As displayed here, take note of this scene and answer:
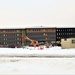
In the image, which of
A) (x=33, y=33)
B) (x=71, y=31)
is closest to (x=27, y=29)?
(x=33, y=33)

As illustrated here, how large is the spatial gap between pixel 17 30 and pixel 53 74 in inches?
5489

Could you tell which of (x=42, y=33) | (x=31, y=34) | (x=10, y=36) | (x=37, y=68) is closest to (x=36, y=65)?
(x=37, y=68)

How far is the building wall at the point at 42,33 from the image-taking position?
479 feet

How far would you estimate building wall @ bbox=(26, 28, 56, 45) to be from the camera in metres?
146

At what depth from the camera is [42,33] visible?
147500 mm

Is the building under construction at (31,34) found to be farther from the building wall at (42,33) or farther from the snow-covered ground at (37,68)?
the snow-covered ground at (37,68)

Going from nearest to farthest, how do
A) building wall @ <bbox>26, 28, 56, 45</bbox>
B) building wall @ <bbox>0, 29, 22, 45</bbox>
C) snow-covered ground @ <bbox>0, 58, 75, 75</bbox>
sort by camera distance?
snow-covered ground @ <bbox>0, 58, 75, 75</bbox>
building wall @ <bbox>26, 28, 56, 45</bbox>
building wall @ <bbox>0, 29, 22, 45</bbox>

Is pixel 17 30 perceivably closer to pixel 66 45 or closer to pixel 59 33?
pixel 59 33

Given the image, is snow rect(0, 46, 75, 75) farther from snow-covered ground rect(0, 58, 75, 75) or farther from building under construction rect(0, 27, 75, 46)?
building under construction rect(0, 27, 75, 46)


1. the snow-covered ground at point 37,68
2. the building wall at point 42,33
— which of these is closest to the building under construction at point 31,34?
the building wall at point 42,33

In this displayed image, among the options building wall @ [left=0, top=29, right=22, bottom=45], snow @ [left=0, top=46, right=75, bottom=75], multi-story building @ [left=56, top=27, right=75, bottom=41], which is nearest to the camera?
snow @ [left=0, top=46, right=75, bottom=75]

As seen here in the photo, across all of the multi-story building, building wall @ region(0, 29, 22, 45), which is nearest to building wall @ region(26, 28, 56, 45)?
the multi-story building

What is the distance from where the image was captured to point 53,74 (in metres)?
11.8

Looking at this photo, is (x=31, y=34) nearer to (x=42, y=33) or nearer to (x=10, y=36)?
(x=42, y=33)
